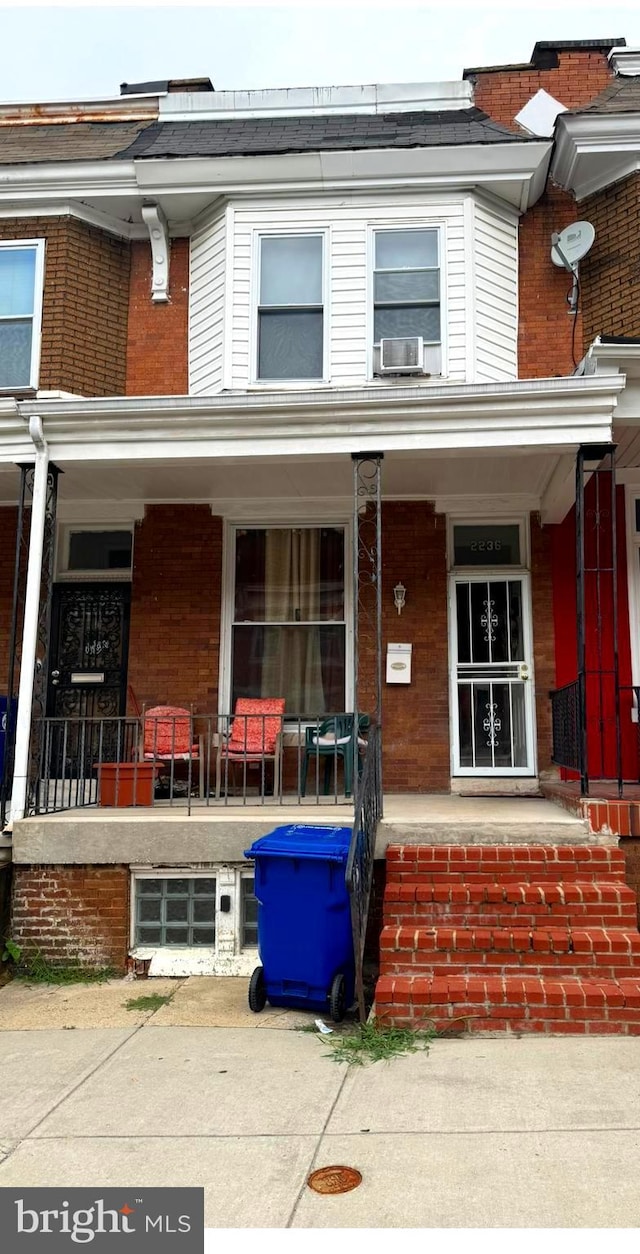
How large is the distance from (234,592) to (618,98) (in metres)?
6.39

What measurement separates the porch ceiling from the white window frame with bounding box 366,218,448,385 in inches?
40.7

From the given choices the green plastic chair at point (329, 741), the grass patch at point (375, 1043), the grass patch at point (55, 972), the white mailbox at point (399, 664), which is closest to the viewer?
the grass patch at point (375, 1043)

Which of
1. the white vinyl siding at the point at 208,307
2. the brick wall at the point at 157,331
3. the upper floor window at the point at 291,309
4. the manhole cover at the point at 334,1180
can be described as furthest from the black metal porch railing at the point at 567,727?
the brick wall at the point at 157,331

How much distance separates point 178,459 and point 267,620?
7.31 ft

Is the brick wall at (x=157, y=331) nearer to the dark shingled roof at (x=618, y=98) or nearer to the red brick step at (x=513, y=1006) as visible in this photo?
the dark shingled roof at (x=618, y=98)

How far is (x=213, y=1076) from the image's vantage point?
4312 mm

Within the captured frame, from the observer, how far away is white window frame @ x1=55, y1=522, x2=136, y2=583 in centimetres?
906

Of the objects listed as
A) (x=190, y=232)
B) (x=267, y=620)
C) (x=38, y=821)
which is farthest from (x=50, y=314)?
(x=38, y=821)

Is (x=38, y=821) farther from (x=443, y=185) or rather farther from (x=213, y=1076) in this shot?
(x=443, y=185)

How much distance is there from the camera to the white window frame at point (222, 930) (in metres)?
6.29

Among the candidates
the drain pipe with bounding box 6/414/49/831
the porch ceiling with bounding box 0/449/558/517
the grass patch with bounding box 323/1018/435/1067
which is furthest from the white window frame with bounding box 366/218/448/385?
the grass patch with bounding box 323/1018/435/1067

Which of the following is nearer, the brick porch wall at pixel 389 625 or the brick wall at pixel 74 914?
the brick wall at pixel 74 914

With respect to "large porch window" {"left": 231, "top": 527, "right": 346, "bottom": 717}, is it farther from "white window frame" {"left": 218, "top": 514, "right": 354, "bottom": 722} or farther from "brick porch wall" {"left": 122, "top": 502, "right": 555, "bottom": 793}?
"brick porch wall" {"left": 122, "top": 502, "right": 555, "bottom": 793}

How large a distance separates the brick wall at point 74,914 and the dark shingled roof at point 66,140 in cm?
707
